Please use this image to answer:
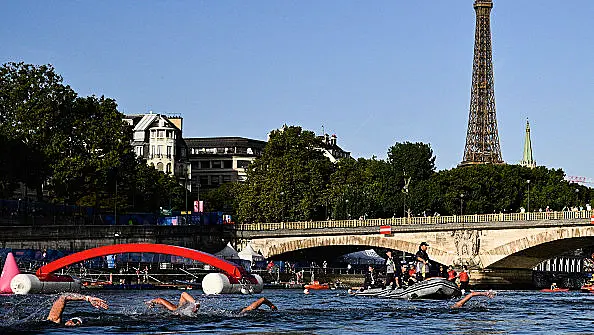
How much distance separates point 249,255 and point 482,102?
8835 cm

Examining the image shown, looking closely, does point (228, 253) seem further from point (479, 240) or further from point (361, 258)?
point (361, 258)

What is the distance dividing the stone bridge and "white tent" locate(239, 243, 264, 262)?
13.6 feet

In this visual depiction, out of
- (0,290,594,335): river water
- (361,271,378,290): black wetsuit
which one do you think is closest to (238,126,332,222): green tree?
(361,271,378,290): black wetsuit

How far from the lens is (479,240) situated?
326 ft

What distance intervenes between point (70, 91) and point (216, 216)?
17611mm

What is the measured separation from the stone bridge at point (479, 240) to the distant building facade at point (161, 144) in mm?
73230

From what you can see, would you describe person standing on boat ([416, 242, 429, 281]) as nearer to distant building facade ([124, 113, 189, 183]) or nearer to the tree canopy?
the tree canopy

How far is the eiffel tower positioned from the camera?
182m

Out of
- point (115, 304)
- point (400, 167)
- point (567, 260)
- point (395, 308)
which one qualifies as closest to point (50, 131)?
point (400, 167)

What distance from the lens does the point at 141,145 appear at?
183125mm

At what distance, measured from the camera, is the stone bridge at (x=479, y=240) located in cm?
9456

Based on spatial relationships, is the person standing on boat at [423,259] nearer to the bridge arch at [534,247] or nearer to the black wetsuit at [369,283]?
the black wetsuit at [369,283]

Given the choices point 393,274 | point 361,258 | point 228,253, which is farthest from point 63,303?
point 361,258

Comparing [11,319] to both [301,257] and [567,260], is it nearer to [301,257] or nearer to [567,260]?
[301,257]
